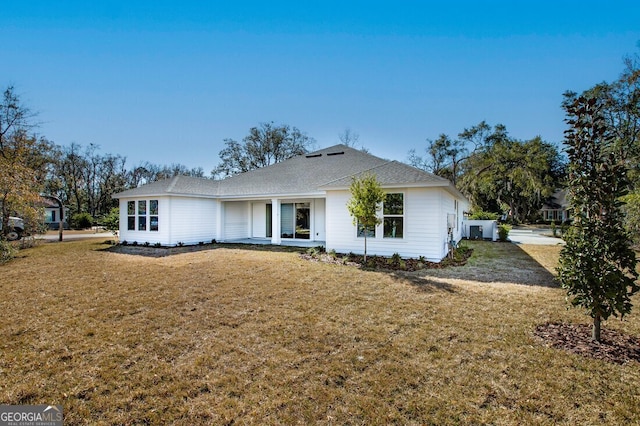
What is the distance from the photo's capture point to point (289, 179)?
16.0m

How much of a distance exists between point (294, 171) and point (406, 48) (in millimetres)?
8240

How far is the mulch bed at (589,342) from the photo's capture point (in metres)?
3.69

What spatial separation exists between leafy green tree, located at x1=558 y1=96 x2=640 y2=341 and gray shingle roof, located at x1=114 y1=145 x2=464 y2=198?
23.5 feet

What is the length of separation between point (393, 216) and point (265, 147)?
29.0m

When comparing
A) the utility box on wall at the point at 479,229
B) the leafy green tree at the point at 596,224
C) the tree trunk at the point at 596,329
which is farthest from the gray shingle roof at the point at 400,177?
the utility box on wall at the point at 479,229

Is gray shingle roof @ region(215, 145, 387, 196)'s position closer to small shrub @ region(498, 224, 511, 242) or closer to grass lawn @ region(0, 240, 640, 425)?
grass lawn @ region(0, 240, 640, 425)

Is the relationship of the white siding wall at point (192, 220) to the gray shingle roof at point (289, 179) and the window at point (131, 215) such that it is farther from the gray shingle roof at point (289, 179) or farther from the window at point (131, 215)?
the window at point (131, 215)

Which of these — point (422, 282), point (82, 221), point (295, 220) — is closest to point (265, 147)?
point (82, 221)

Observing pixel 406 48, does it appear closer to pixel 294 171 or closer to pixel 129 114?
pixel 294 171

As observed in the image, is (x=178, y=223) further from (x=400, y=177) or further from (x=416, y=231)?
(x=416, y=231)

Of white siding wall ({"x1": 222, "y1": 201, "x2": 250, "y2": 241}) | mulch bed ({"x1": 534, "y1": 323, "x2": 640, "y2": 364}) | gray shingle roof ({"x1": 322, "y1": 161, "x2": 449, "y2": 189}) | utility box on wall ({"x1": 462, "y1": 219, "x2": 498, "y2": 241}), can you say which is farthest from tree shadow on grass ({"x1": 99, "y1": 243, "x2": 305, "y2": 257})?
utility box on wall ({"x1": 462, "y1": 219, "x2": 498, "y2": 241})

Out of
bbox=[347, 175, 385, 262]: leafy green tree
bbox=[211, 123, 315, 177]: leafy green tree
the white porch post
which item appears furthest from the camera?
bbox=[211, 123, 315, 177]: leafy green tree

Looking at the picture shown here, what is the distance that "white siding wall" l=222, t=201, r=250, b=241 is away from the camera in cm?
1638

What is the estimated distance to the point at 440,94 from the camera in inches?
596
